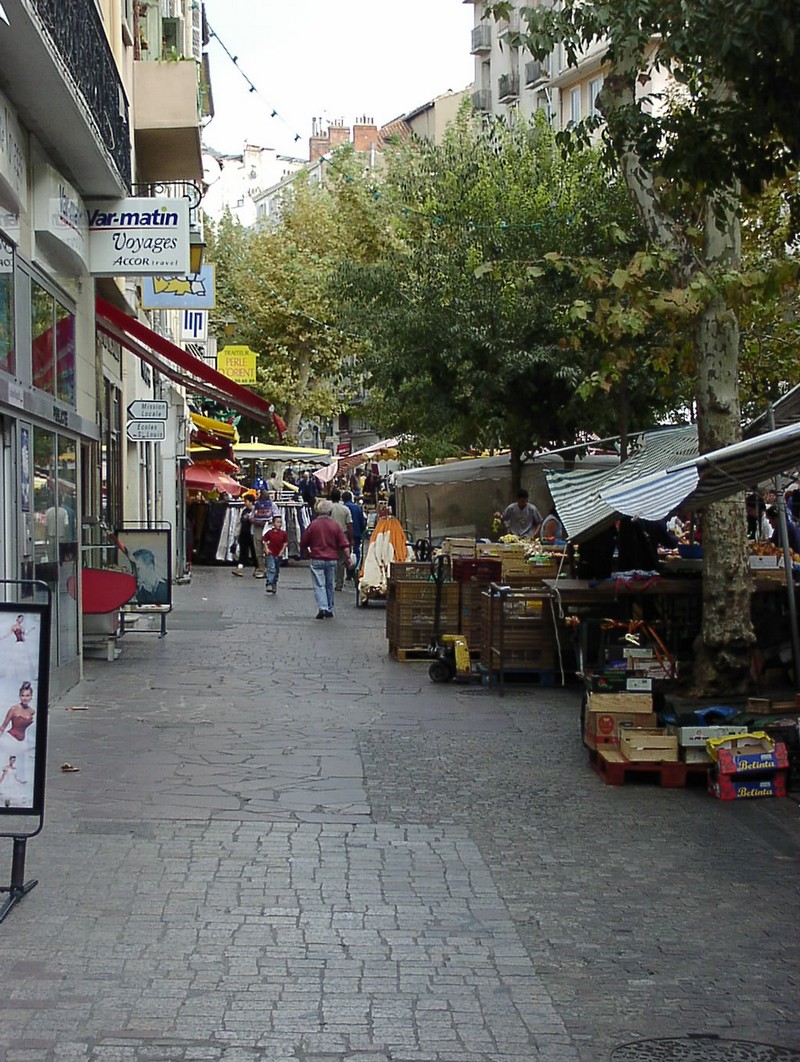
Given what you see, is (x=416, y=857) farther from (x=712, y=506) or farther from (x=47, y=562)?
(x=47, y=562)

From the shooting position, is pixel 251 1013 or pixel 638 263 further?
pixel 638 263

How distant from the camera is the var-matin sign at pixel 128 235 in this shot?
14242mm

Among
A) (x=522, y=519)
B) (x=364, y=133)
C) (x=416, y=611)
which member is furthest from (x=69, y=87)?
(x=364, y=133)

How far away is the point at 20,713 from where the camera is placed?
628cm

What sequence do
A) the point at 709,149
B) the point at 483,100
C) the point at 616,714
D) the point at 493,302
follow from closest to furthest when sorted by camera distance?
the point at 709,149
the point at 616,714
the point at 493,302
the point at 483,100

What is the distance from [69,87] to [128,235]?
316 centimetres

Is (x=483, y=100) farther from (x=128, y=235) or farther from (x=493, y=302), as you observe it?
(x=128, y=235)

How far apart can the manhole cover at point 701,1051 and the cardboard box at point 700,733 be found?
4.45 metres

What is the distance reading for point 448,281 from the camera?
2542 centimetres

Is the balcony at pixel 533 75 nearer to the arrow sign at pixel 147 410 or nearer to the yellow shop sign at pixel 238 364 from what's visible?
the yellow shop sign at pixel 238 364

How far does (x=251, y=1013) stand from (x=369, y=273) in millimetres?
22535

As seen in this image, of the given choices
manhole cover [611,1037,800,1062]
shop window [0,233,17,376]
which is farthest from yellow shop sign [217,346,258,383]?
manhole cover [611,1037,800,1062]

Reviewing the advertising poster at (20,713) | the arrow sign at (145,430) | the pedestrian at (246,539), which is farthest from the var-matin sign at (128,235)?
the pedestrian at (246,539)

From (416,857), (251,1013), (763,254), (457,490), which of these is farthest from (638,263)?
(457,490)
